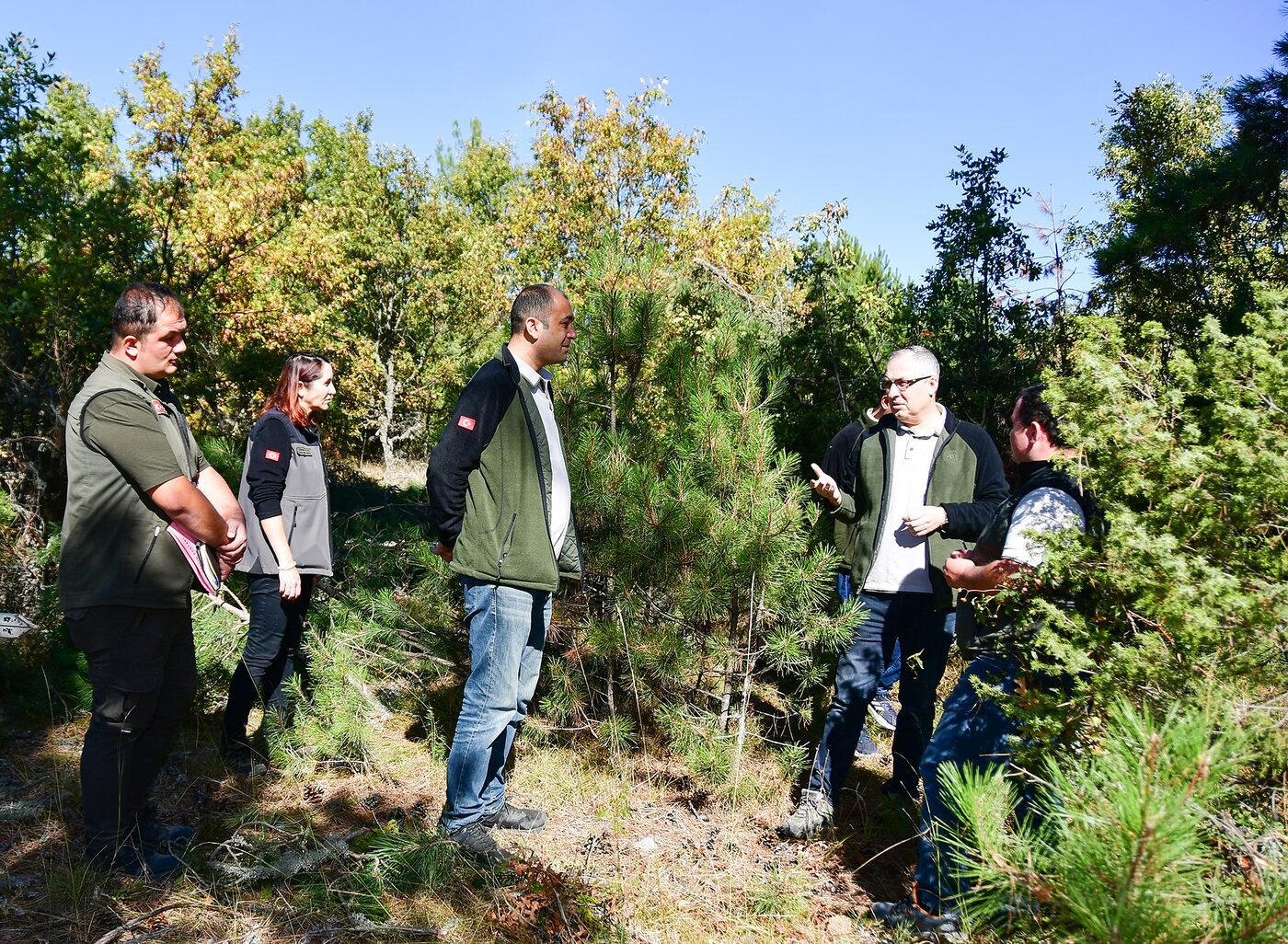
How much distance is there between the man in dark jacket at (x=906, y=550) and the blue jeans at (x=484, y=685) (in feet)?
4.05

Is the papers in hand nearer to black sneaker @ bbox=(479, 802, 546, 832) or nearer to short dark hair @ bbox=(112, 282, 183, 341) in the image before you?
short dark hair @ bbox=(112, 282, 183, 341)

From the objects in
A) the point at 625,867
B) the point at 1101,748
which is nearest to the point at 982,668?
the point at 1101,748

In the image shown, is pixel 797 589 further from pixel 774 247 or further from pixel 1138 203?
pixel 774 247

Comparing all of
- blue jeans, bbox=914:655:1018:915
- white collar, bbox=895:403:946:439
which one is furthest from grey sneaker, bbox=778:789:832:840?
white collar, bbox=895:403:946:439

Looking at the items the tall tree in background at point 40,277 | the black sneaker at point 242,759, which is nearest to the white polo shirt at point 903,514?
the black sneaker at point 242,759

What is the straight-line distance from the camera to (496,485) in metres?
2.88

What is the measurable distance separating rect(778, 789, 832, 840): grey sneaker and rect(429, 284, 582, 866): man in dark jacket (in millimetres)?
1125

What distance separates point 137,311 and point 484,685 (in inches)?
68.1

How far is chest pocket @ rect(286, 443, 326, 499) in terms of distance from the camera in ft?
12.2

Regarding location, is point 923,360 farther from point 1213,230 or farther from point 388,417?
point 388,417

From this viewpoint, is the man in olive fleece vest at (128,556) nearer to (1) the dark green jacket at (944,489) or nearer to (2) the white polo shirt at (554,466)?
(2) the white polo shirt at (554,466)

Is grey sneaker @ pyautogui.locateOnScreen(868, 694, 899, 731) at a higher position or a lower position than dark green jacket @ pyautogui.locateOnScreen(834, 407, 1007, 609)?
lower

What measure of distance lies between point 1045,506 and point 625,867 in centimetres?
192

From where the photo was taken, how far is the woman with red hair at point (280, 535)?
359 centimetres
